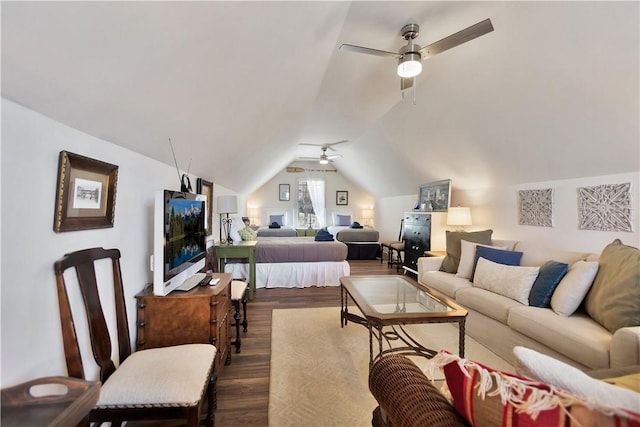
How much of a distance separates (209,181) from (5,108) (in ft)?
8.77

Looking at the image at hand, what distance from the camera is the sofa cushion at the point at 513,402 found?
1.41ft

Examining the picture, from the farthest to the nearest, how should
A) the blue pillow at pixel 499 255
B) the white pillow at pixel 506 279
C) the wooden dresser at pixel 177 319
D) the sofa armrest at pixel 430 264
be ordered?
1. the sofa armrest at pixel 430 264
2. the blue pillow at pixel 499 255
3. the white pillow at pixel 506 279
4. the wooden dresser at pixel 177 319

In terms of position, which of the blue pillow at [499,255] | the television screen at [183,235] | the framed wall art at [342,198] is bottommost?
the blue pillow at [499,255]

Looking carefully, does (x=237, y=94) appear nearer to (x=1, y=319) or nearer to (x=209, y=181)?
(x=1, y=319)

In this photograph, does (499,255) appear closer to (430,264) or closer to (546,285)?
(546,285)

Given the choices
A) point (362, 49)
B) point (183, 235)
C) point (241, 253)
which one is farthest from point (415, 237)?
point (183, 235)

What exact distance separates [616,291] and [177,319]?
2.86 m

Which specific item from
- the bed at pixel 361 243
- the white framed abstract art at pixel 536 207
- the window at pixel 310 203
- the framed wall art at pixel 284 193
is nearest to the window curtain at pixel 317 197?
the window at pixel 310 203

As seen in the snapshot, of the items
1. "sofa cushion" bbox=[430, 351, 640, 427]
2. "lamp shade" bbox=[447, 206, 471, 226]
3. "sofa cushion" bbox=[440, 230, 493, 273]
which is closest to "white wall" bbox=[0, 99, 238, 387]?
"sofa cushion" bbox=[430, 351, 640, 427]

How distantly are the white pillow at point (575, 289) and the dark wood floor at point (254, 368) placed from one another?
225cm

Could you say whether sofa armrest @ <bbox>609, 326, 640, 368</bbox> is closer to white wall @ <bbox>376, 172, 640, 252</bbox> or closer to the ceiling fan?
white wall @ <bbox>376, 172, 640, 252</bbox>

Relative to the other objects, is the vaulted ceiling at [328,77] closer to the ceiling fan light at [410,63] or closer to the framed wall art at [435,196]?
the ceiling fan light at [410,63]

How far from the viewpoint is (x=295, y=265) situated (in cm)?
432

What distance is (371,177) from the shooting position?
6996 mm
